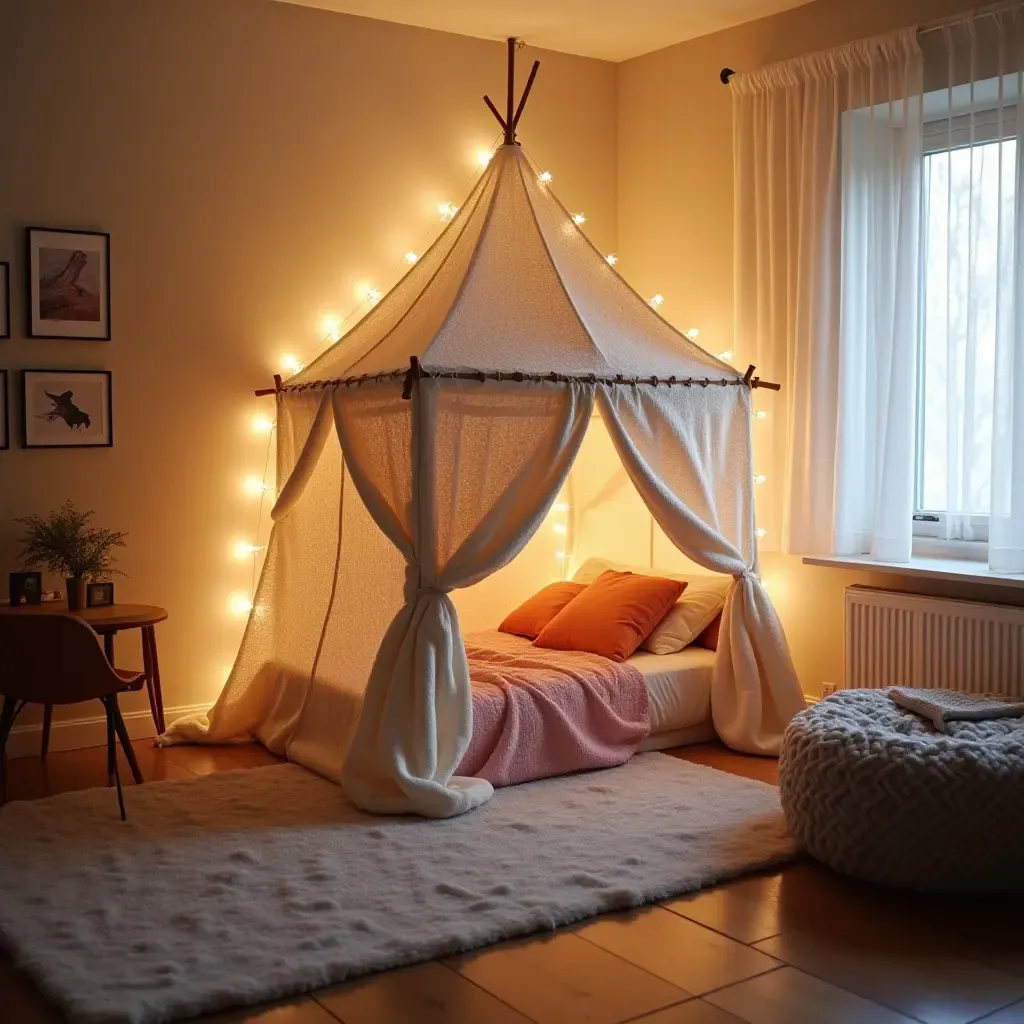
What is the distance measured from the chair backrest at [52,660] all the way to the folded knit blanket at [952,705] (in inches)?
89.6

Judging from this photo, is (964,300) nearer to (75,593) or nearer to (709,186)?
(709,186)

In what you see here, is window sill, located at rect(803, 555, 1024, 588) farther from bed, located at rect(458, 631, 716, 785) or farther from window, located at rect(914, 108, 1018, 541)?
bed, located at rect(458, 631, 716, 785)

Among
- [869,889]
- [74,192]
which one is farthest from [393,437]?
[869,889]

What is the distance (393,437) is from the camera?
4074mm

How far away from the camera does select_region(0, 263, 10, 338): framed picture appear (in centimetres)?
448

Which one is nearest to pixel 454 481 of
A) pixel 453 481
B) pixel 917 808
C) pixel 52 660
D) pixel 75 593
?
→ pixel 453 481

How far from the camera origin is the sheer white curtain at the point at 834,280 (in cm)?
451

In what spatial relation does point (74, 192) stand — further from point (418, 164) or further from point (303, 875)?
point (303, 875)

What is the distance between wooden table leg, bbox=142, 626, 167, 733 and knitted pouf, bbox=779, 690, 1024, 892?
7.70 ft

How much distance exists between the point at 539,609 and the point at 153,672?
1477 millimetres

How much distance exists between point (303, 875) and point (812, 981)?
1299mm

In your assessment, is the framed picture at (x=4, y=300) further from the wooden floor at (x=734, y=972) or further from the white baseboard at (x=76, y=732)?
the wooden floor at (x=734, y=972)

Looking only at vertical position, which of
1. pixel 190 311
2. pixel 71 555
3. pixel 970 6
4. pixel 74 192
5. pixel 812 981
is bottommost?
pixel 812 981

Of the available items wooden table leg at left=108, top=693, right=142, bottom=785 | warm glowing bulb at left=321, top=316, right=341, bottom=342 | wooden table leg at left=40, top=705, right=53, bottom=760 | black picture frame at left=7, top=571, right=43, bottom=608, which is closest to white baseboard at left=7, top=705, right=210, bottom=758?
wooden table leg at left=40, top=705, right=53, bottom=760
